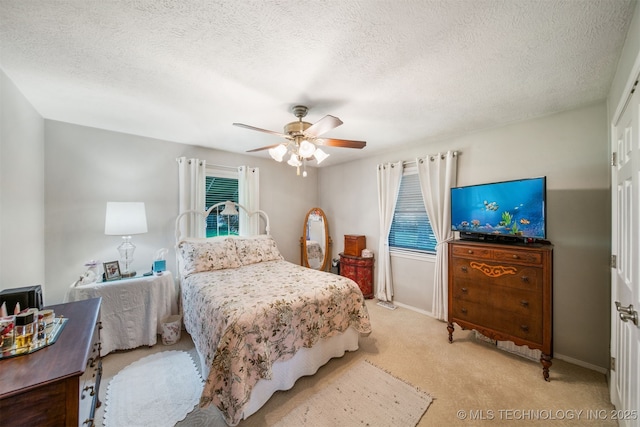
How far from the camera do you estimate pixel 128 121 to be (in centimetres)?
256

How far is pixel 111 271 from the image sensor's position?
2.57 m

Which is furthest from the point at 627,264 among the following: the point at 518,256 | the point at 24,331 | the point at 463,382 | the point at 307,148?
the point at 24,331

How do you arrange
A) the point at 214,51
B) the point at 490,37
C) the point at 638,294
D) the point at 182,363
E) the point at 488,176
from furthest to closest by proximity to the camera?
the point at 488,176 → the point at 182,363 → the point at 214,51 → the point at 490,37 → the point at 638,294

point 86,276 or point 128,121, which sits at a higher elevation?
point 128,121

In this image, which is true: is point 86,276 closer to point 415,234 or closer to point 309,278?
point 309,278

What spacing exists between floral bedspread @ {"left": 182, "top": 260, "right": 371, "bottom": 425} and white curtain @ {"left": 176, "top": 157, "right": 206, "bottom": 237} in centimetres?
89

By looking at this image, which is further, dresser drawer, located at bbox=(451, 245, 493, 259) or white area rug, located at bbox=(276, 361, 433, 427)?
dresser drawer, located at bbox=(451, 245, 493, 259)

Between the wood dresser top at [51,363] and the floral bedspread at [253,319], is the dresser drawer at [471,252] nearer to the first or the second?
the floral bedspread at [253,319]

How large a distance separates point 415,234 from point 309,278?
1.93 metres

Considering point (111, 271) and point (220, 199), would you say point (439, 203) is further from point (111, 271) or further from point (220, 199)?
point (111, 271)

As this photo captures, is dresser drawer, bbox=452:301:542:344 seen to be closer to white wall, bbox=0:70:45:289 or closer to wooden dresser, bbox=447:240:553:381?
wooden dresser, bbox=447:240:553:381

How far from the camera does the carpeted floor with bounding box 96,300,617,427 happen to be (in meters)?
1.67

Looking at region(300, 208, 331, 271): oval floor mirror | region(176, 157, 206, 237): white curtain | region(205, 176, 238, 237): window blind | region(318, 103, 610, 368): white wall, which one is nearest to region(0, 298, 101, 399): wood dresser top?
region(176, 157, 206, 237): white curtain

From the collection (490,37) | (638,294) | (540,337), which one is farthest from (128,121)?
(540,337)
